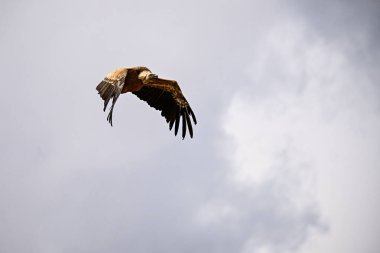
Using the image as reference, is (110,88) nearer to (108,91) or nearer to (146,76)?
(108,91)

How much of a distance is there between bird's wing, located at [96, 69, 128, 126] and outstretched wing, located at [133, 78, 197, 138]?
3080mm

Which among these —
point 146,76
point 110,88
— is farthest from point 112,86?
point 146,76

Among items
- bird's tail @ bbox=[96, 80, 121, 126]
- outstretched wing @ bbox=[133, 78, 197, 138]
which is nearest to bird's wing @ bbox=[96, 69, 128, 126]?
bird's tail @ bbox=[96, 80, 121, 126]

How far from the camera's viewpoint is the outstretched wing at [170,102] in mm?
23422

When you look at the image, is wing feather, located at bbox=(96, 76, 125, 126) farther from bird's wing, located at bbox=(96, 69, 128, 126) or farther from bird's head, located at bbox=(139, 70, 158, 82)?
bird's head, located at bbox=(139, 70, 158, 82)

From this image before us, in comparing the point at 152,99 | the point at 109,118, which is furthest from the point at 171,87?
the point at 109,118

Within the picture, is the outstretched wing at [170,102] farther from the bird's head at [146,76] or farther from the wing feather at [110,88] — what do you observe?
the wing feather at [110,88]

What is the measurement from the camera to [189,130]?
23.3 metres

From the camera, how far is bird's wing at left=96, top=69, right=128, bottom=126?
19348 mm

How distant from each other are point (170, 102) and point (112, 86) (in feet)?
14.4

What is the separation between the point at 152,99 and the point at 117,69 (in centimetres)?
332

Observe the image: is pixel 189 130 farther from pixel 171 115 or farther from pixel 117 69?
pixel 117 69

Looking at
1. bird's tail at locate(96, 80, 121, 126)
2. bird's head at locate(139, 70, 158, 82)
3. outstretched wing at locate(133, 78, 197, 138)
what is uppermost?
outstretched wing at locate(133, 78, 197, 138)

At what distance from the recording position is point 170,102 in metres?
23.8
